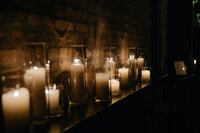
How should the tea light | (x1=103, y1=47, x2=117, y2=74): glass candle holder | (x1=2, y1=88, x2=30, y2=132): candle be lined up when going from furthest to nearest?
(x1=103, y1=47, x2=117, y2=74): glass candle holder, the tea light, (x1=2, y1=88, x2=30, y2=132): candle

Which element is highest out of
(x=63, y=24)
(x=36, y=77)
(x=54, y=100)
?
(x=63, y=24)

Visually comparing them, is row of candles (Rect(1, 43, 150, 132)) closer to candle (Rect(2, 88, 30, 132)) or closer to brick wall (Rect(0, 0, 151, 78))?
candle (Rect(2, 88, 30, 132))

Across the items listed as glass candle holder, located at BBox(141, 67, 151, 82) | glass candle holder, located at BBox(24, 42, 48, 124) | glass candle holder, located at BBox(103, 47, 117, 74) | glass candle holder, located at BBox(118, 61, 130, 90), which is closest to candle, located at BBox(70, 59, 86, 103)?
Result: glass candle holder, located at BBox(24, 42, 48, 124)

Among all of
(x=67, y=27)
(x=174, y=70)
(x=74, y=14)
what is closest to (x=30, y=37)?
(x=67, y=27)

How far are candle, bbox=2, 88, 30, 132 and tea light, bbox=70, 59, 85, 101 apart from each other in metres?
0.45

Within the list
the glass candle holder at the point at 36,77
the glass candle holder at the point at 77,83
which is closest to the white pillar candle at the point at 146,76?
the glass candle holder at the point at 77,83

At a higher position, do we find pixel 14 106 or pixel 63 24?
pixel 63 24

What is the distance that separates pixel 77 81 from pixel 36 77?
33cm

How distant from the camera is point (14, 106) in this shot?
0.77 metres

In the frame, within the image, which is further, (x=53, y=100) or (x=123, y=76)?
(x=123, y=76)

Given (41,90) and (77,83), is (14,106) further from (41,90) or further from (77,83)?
(77,83)

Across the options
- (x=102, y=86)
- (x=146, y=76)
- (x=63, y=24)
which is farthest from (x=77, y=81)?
(x=146, y=76)

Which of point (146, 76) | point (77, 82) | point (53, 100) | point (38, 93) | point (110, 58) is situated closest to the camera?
point (38, 93)

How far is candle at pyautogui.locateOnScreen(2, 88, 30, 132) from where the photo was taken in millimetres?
764
